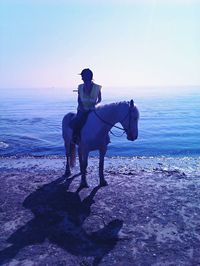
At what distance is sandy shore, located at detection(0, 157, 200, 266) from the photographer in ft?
19.0

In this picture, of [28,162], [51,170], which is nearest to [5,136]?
[28,162]

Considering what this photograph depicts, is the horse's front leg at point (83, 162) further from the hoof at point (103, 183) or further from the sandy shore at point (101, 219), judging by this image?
the hoof at point (103, 183)

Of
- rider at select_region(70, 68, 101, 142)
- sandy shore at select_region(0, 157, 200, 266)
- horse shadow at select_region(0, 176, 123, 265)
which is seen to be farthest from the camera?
rider at select_region(70, 68, 101, 142)

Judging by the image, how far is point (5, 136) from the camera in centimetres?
2139

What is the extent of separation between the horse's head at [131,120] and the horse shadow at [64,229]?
7.50 ft

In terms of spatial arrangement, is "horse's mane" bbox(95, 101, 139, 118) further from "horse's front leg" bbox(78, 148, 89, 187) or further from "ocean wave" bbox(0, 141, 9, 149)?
"ocean wave" bbox(0, 141, 9, 149)

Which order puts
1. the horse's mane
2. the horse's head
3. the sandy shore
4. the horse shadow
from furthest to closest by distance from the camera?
the horse's mane
the horse's head
the horse shadow
the sandy shore

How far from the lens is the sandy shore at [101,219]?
5801 mm

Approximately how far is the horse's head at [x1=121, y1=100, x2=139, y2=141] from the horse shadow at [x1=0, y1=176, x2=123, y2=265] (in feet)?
7.50

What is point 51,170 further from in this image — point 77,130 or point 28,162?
point 77,130

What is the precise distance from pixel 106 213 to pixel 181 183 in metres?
3.72

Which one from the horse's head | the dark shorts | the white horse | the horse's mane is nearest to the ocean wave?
the white horse

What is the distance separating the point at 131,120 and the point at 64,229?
3304 millimetres

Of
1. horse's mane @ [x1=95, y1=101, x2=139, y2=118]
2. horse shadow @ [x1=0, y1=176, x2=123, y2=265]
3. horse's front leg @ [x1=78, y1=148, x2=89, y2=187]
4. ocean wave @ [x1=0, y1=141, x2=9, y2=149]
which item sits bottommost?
ocean wave @ [x1=0, y1=141, x2=9, y2=149]
